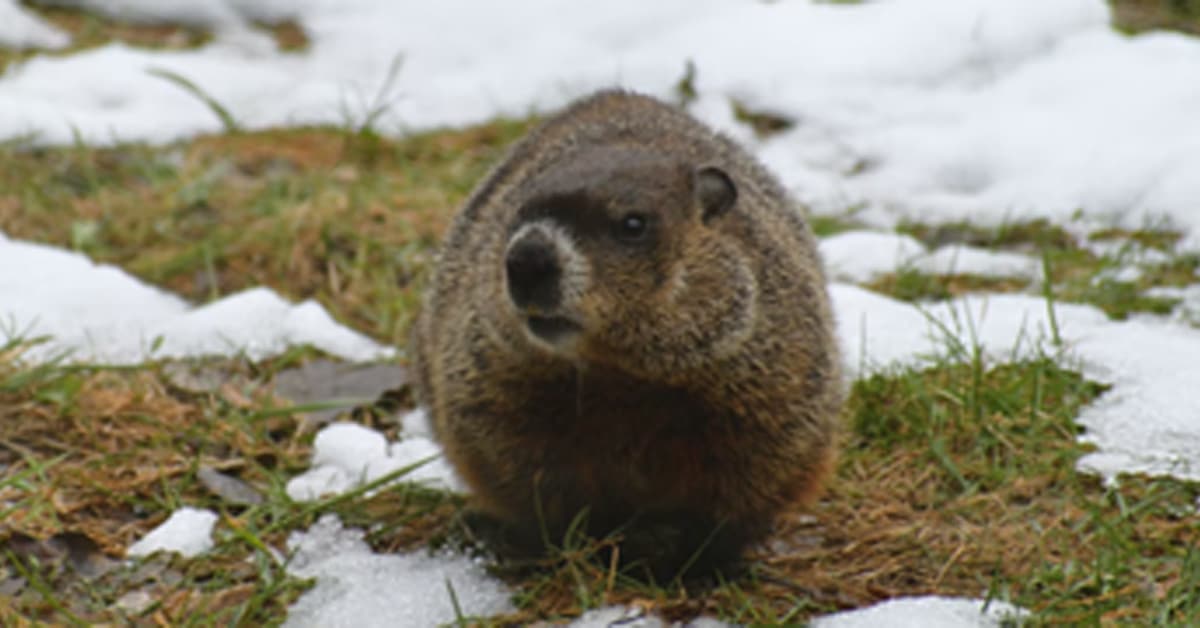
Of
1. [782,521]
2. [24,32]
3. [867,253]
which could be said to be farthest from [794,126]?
[24,32]

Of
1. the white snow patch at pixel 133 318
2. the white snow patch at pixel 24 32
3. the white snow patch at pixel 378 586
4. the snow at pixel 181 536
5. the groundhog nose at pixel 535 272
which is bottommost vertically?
the white snow patch at pixel 378 586

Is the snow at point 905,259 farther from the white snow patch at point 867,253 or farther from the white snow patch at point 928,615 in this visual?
the white snow patch at point 928,615

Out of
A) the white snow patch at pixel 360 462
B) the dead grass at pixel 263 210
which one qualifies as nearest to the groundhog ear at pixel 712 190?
the white snow patch at pixel 360 462

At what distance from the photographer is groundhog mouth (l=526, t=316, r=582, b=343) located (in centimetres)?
310

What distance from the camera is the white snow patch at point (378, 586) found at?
3426 mm

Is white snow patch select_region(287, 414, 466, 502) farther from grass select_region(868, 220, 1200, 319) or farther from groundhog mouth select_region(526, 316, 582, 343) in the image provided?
grass select_region(868, 220, 1200, 319)

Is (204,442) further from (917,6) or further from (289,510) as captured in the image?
(917,6)

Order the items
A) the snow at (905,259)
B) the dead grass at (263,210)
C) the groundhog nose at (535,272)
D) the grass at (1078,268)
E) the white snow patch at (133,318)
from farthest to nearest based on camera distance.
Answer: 1. the dead grass at (263,210)
2. the snow at (905,259)
3. the grass at (1078,268)
4. the white snow patch at (133,318)
5. the groundhog nose at (535,272)

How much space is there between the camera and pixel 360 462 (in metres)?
4.50

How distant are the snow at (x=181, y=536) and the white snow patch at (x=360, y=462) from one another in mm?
357

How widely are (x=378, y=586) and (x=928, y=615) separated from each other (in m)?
1.48

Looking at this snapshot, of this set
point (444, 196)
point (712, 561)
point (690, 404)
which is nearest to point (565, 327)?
point (690, 404)

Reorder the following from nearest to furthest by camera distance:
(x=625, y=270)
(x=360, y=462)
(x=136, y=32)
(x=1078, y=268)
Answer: (x=625, y=270) → (x=360, y=462) → (x=1078, y=268) → (x=136, y=32)

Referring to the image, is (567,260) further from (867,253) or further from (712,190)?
(867,253)
